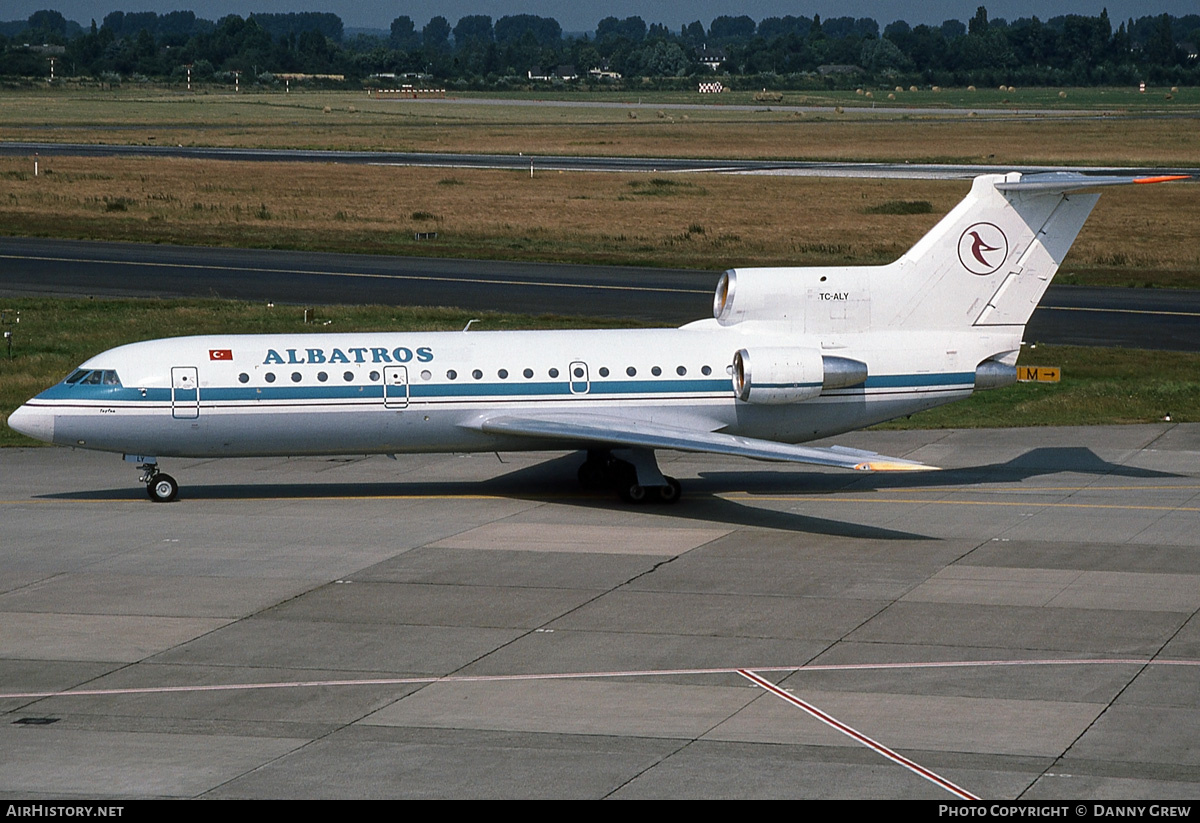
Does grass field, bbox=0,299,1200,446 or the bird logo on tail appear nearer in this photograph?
the bird logo on tail

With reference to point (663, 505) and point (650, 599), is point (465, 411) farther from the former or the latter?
point (650, 599)

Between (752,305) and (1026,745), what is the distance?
597 inches

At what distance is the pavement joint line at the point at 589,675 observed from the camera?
19.0 metres

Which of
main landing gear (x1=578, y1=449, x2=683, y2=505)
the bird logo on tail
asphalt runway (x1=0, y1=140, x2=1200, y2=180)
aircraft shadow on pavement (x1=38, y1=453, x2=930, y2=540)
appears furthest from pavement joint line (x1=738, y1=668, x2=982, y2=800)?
asphalt runway (x1=0, y1=140, x2=1200, y2=180)

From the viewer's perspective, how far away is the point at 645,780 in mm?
15641

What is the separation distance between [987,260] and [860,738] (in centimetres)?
1632

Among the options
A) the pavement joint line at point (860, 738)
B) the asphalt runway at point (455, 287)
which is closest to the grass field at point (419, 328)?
the asphalt runway at point (455, 287)

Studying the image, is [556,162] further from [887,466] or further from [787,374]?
[887,466]

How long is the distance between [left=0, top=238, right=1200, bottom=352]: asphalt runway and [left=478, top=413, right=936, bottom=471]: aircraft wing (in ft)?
68.1

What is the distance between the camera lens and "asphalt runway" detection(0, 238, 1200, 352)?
50.9 m

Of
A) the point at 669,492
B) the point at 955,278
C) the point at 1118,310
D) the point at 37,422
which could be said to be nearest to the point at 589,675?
the point at 669,492

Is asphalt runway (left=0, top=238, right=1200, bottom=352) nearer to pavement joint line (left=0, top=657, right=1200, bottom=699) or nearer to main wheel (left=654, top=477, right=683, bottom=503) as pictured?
main wheel (left=654, top=477, right=683, bottom=503)

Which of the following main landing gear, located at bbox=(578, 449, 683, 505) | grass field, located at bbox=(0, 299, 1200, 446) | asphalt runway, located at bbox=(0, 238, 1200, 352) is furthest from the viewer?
asphalt runway, located at bbox=(0, 238, 1200, 352)

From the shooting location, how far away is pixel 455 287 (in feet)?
194
